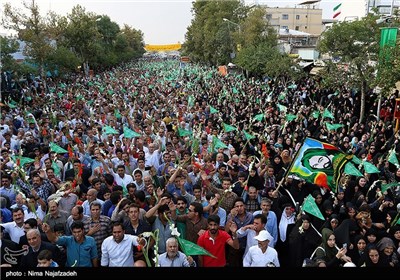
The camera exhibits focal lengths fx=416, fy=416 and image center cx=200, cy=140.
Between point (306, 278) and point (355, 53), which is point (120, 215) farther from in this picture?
point (355, 53)

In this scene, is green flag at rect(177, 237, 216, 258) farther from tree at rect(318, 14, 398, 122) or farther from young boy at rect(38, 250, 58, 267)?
tree at rect(318, 14, 398, 122)

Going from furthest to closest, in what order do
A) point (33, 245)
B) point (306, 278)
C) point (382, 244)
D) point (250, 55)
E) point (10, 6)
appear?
point (250, 55) < point (10, 6) < point (382, 244) < point (33, 245) < point (306, 278)

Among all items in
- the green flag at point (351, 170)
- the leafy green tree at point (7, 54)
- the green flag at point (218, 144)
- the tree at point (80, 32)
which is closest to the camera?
the green flag at point (351, 170)

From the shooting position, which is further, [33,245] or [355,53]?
[355,53]

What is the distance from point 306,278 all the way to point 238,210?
62.0 inches

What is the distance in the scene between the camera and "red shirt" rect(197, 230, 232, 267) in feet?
15.3

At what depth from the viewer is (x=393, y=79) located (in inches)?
495

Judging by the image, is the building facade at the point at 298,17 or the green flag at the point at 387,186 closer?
the green flag at the point at 387,186

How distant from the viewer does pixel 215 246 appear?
4.69 metres

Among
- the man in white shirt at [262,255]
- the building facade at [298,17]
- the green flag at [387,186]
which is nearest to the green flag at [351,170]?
the green flag at [387,186]

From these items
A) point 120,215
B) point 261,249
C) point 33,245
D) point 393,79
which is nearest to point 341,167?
point 261,249

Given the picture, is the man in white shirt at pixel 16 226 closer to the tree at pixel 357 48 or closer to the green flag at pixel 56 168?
the green flag at pixel 56 168

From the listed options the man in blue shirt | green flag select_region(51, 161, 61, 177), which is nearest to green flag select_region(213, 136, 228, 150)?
green flag select_region(51, 161, 61, 177)

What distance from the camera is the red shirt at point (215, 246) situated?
4.68 m
